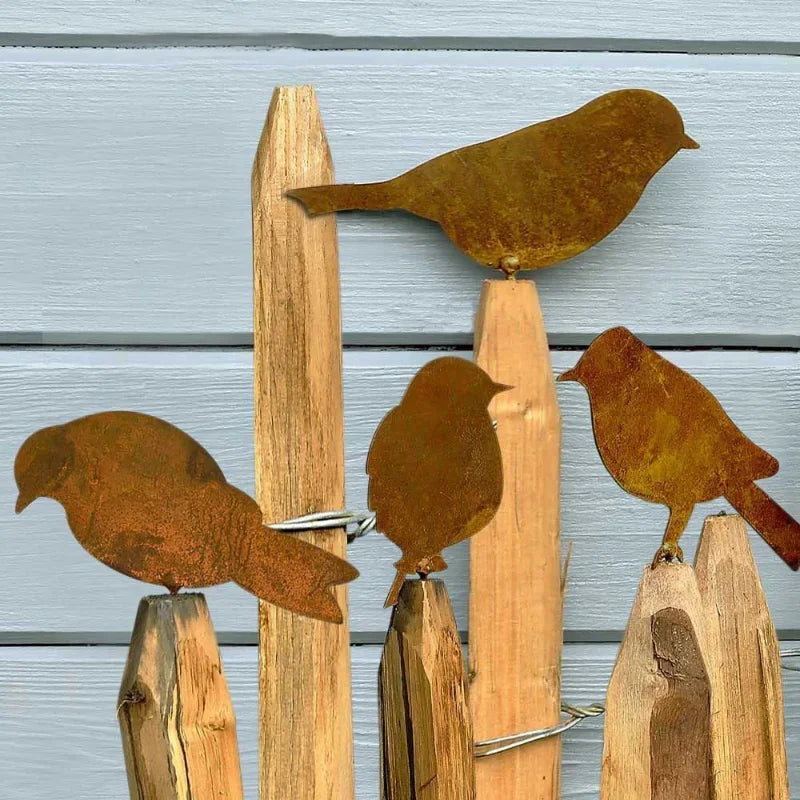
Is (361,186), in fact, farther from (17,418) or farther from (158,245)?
(17,418)

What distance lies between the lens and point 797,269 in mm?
697

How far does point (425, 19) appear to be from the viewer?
2.22 ft

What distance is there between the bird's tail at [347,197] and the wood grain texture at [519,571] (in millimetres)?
91

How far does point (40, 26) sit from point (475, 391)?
1.33 ft

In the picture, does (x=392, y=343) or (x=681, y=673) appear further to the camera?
(x=392, y=343)

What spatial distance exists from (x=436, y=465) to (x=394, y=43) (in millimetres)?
318

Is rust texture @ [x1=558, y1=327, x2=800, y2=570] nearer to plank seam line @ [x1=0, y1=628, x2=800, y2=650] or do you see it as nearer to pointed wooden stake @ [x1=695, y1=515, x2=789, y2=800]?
pointed wooden stake @ [x1=695, y1=515, x2=789, y2=800]

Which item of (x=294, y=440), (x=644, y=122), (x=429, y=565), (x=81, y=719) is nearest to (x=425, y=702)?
(x=429, y=565)

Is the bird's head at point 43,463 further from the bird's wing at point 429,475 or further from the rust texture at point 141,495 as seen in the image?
the bird's wing at point 429,475

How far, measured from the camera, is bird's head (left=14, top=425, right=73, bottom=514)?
0.50 m

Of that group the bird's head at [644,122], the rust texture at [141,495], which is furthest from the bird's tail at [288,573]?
the bird's head at [644,122]

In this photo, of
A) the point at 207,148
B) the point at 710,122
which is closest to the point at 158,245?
the point at 207,148

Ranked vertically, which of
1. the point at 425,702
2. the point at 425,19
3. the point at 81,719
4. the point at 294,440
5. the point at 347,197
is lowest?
the point at 81,719

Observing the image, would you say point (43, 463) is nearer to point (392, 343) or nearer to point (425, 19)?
point (392, 343)
